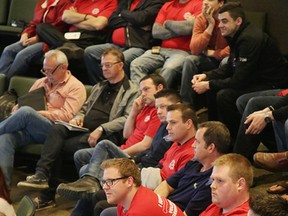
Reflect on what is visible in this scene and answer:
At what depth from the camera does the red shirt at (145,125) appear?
4617 millimetres

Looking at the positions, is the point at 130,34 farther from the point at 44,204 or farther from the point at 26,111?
the point at 44,204

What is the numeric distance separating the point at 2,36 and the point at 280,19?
3300 mm

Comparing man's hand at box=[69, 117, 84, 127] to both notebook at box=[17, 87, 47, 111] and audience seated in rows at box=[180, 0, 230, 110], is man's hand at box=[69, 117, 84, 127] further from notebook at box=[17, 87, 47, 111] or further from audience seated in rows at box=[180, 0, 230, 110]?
audience seated in rows at box=[180, 0, 230, 110]

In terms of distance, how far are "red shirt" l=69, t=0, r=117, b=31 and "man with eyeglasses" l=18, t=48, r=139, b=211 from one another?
1.09 metres

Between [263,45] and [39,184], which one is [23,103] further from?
[263,45]

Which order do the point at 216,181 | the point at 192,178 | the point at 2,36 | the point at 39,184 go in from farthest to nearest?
the point at 2,36
the point at 39,184
the point at 192,178
the point at 216,181

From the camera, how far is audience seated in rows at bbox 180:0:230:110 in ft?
16.9

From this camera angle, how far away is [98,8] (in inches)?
247

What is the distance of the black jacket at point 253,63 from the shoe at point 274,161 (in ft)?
2.38

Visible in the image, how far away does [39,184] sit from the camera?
4930 mm

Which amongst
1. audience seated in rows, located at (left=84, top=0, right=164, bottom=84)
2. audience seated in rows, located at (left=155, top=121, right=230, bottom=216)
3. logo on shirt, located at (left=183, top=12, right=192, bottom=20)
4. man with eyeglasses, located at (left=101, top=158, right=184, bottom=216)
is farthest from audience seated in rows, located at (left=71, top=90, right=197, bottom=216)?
audience seated in rows, located at (left=84, top=0, right=164, bottom=84)

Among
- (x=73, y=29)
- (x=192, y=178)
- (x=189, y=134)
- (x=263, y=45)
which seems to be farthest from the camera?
(x=73, y=29)

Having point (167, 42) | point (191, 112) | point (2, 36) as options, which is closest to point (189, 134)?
point (191, 112)

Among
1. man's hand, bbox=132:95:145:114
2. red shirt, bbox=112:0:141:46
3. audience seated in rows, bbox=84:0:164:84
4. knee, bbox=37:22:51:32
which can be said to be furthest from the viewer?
knee, bbox=37:22:51:32
